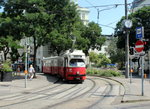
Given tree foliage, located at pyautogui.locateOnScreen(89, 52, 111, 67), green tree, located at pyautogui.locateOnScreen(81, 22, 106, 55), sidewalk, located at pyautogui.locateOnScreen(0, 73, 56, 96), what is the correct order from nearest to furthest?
1. sidewalk, located at pyautogui.locateOnScreen(0, 73, 56, 96)
2. green tree, located at pyautogui.locateOnScreen(81, 22, 106, 55)
3. tree foliage, located at pyautogui.locateOnScreen(89, 52, 111, 67)

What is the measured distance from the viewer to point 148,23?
4862cm

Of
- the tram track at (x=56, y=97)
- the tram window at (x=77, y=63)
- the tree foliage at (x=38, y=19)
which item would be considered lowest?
the tram track at (x=56, y=97)

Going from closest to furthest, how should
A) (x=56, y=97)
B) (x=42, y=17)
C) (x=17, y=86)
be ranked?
(x=56, y=97)
(x=17, y=86)
(x=42, y=17)

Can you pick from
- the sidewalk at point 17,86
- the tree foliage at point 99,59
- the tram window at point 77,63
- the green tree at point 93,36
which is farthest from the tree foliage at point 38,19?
the tree foliage at point 99,59

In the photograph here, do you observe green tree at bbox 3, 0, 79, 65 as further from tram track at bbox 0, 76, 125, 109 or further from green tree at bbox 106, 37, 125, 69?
green tree at bbox 106, 37, 125, 69

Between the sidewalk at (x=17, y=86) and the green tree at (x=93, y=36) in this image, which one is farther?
the green tree at (x=93, y=36)

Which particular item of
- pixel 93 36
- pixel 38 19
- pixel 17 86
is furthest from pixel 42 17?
Result: pixel 93 36

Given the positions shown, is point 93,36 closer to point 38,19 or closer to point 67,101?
point 38,19

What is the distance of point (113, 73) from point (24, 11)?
1511 centimetres

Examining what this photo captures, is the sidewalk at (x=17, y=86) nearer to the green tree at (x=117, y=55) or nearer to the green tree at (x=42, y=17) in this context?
the green tree at (x=42, y=17)

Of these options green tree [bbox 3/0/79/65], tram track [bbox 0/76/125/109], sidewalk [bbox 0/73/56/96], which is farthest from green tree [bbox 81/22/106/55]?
tram track [bbox 0/76/125/109]

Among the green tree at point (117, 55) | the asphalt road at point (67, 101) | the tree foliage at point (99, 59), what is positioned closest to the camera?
the asphalt road at point (67, 101)

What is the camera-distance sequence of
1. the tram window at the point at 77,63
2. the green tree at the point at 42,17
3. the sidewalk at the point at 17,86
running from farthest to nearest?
the green tree at the point at 42,17 < the tram window at the point at 77,63 < the sidewalk at the point at 17,86

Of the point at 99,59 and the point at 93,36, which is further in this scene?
the point at 99,59
